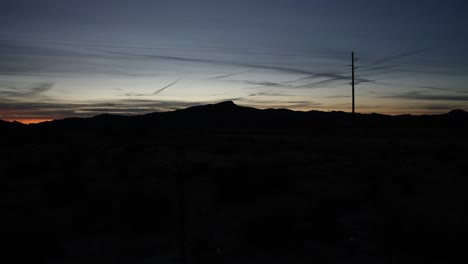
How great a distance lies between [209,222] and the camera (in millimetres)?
9227

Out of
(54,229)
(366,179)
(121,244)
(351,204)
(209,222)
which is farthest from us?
(366,179)

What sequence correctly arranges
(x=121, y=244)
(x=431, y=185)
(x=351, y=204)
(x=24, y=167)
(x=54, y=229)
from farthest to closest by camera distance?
(x=24, y=167)
(x=431, y=185)
(x=351, y=204)
(x=54, y=229)
(x=121, y=244)

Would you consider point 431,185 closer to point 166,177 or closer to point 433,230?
point 433,230

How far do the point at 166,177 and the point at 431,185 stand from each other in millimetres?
11704

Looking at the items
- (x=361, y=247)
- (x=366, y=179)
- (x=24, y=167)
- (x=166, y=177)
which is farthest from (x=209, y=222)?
(x=24, y=167)

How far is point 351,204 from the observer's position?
10930 mm

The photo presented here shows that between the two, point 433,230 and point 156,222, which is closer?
point 433,230

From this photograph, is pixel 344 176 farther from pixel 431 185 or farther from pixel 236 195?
pixel 236 195

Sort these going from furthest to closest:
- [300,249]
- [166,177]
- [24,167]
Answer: [24,167]
[166,177]
[300,249]

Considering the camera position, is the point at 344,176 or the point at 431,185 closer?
→ the point at 431,185

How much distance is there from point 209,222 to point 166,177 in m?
7.57

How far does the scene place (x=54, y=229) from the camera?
8617mm

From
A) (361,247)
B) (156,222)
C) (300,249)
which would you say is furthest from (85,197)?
(361,247)

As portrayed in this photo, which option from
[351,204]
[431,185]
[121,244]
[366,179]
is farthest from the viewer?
[366,179]
